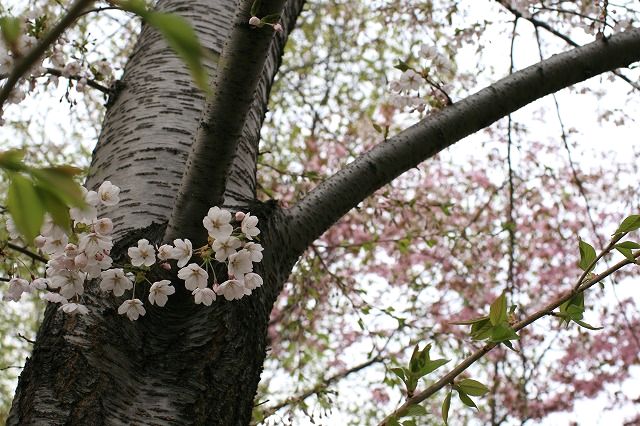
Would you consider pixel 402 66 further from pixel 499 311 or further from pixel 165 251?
pixel 499 311

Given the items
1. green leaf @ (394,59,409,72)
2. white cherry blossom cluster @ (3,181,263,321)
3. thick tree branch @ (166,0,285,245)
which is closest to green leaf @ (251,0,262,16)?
thick tree branch @ (166,0,285,245)

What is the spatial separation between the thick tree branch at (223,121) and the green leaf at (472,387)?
1.81ft

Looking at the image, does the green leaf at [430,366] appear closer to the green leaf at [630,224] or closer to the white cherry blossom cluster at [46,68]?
the green leaf at [630,224]

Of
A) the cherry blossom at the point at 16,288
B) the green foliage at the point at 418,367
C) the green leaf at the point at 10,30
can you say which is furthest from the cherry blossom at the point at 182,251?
the green leaf at the point at 10,30

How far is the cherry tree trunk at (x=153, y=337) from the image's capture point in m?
1.06

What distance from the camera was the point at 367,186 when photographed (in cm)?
150

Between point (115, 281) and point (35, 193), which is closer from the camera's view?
point (35, 193)

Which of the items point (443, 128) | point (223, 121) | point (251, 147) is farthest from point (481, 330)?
point (251, 147)

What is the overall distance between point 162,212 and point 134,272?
230 millimetres

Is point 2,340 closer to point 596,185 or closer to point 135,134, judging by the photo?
point 135,134

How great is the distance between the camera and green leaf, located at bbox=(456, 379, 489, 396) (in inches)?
31.6

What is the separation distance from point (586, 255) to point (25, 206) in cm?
72

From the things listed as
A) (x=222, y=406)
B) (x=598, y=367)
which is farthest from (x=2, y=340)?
(x=598, y=367)

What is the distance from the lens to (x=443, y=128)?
158 centimetres
